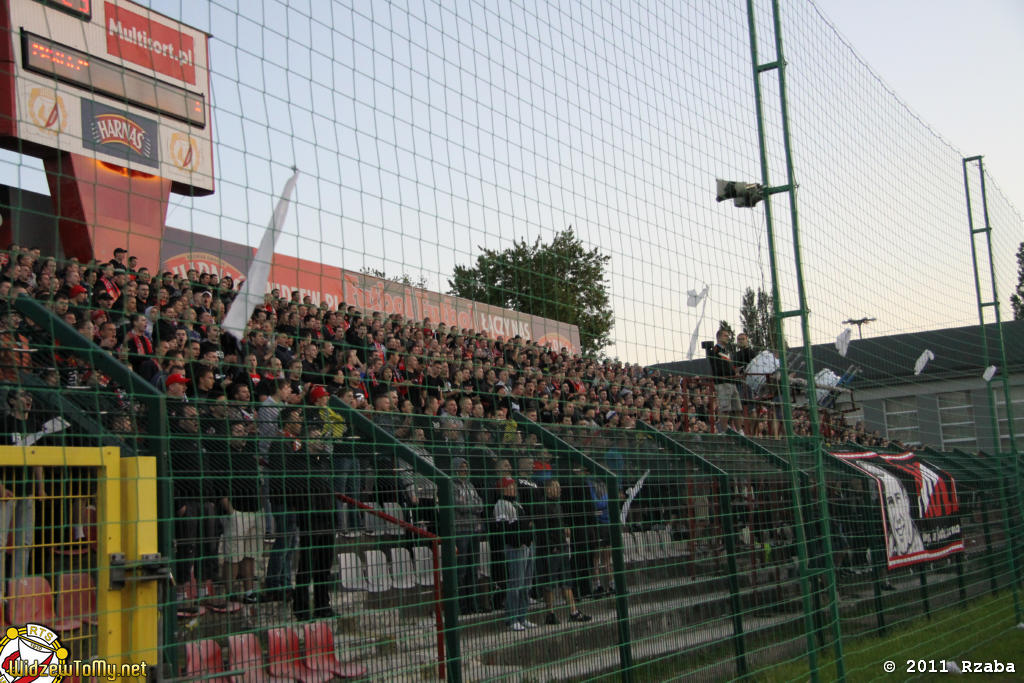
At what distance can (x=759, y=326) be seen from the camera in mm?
5824

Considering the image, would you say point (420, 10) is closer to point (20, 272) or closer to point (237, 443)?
point (237, 443)

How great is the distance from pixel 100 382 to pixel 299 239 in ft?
2.72

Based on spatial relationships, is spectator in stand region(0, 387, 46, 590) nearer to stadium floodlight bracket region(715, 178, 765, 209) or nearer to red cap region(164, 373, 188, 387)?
red cap region(164, 373, 188, 387)

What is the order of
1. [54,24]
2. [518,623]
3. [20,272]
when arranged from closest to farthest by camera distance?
[518,623], [20,272], [54,24]

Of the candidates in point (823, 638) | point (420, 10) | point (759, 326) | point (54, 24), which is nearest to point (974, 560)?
point (823, 638)

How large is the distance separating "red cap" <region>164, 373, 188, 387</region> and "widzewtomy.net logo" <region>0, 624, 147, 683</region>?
98cm

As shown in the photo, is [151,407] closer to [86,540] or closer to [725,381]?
[86,540]

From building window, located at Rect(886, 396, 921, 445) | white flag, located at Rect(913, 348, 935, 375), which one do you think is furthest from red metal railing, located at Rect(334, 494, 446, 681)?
building window, located at Rect(886, 396, 921, 445)

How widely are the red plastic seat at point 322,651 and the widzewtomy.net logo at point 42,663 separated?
2.73ft

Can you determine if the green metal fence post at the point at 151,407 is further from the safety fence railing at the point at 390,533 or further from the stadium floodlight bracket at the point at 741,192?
the stadium floodlight bracket at the point at 741,192

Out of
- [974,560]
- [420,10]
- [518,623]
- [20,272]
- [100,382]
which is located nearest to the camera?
[100,382]

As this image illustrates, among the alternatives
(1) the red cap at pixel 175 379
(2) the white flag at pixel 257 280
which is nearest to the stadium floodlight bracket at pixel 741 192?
(2) the white flag at pixel 257 280

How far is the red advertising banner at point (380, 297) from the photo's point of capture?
3.59m

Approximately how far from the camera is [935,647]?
7203 mm
